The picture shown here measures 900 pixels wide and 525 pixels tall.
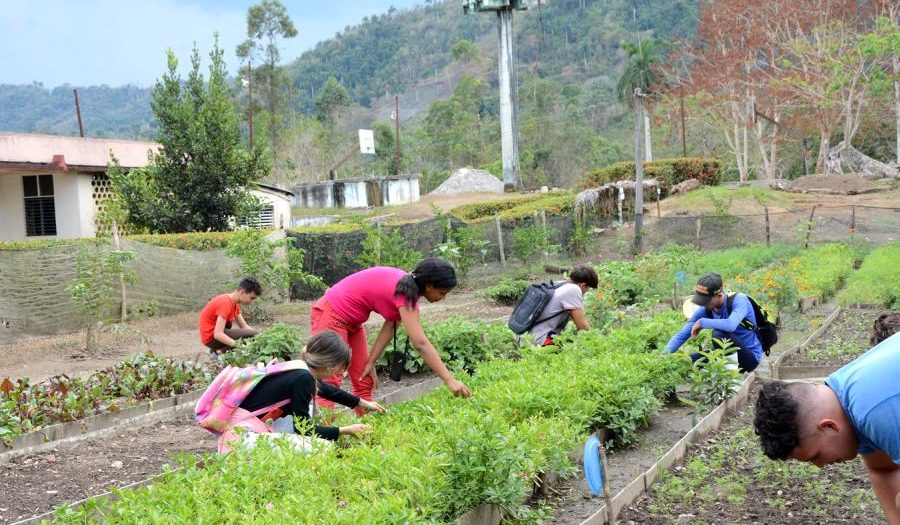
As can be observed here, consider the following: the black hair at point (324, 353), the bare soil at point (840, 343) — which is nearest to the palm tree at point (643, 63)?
the bare soil at point (840, 343)

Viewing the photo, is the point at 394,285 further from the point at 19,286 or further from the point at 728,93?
the point at 728,93

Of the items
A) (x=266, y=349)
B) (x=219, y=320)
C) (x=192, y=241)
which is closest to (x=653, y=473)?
(x=266, y=349)

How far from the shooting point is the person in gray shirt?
796 cm

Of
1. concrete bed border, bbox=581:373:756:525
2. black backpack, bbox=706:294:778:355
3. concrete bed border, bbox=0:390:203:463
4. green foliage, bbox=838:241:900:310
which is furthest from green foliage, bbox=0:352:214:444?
green foliage, bbox=838:241:900:310

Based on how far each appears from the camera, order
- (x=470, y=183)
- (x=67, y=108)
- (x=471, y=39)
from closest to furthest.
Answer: (x=470, y=183)
(x=471, y=39)
(x=67, y=108)

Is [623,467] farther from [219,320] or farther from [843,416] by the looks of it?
[219,320]

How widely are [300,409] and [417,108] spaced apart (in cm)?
10538

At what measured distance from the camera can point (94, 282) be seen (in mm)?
12836

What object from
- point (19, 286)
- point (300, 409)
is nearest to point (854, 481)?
point (300, 409)

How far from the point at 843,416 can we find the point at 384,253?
14.5m

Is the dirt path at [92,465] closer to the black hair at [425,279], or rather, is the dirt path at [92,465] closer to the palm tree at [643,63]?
the black hair at [425,279]

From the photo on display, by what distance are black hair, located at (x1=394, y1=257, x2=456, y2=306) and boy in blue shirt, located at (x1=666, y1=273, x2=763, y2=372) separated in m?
2.50

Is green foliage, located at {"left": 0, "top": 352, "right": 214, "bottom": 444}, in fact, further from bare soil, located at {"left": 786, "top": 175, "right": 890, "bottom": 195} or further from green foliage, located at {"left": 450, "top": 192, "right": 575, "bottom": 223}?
bare soil, located at {"left": 786, "top": 175, "right": 890, "bottom": 195}

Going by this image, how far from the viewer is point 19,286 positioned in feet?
43.9
